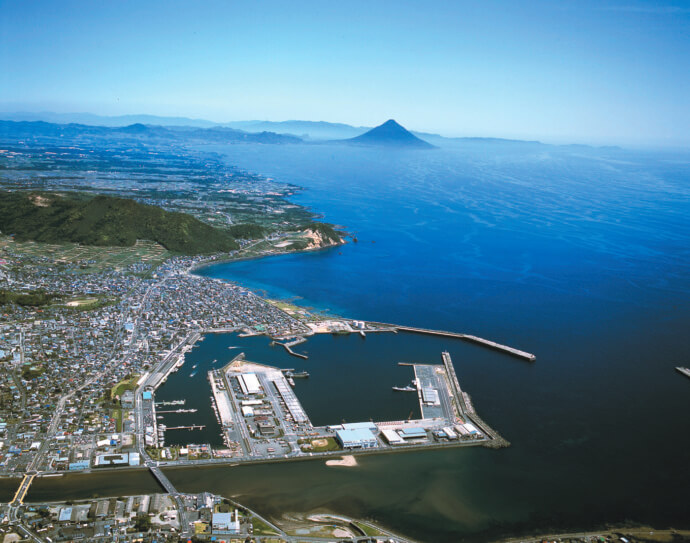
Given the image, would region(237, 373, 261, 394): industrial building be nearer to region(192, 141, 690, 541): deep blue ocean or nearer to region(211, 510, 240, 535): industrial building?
region(192, 141, 690, 541): deep blue ocean

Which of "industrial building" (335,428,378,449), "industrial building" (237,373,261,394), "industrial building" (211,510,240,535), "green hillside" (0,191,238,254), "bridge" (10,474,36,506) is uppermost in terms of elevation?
"green hillside" (0,191,238,254)

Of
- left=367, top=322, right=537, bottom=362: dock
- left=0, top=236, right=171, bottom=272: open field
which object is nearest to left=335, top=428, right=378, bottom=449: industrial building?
left=367, top=322, right=537, bottom=362: dock

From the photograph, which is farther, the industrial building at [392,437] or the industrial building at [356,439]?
the industrial building at [392,437]

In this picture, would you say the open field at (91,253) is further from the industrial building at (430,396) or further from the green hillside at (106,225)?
the industrial building at (430,396)

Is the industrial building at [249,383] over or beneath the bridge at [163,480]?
over

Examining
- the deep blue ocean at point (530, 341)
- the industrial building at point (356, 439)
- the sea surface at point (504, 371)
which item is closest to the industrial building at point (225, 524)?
the sea surface at point (504, 371)

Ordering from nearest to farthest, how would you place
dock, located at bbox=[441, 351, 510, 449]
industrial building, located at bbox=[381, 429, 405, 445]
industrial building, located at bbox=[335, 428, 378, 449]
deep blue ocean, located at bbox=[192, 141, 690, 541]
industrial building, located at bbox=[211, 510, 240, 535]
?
industrial building, located at bbox=[211, 510, 240, 535] → deep blue ocean, located at bbox=[192, 141, 690, 541] → industrial building, located at bbox=[335, 428, 378, 449] → industrial building, located at bbox=[381, 429, 405, 445] → dock, located at bbox=[441, 351, 510, 449]

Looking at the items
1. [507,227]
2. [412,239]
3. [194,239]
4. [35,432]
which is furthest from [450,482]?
[507,227]
